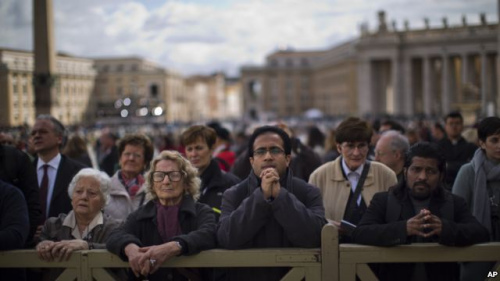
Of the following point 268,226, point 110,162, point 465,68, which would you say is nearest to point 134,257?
point 268,226

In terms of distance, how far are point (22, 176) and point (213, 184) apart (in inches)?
78.5

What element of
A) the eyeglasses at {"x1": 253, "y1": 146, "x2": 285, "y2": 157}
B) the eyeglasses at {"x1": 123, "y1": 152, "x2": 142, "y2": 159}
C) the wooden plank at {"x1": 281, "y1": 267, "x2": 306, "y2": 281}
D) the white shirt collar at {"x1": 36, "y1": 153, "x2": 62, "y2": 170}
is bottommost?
the wooden plank at {"x1": 281, "y1": 267, "x2": 306, "y2": 281}

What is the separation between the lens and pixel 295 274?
14.6 ft

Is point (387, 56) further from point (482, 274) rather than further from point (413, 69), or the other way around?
point (482, 274)

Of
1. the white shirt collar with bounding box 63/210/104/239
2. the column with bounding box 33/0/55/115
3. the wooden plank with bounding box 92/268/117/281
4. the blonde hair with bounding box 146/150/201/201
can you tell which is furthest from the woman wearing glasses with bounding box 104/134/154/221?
the column with bounding box 33/0/55/115

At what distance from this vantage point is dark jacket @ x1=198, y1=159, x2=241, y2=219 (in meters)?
6.74

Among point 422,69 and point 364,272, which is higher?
point 422,69

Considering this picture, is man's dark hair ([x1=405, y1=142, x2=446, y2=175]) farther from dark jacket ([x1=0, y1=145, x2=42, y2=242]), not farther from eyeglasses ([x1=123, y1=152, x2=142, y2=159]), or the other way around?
eyeglasses ([x1=123, y1=152, x2=142, y2=159])

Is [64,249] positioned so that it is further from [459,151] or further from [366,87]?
[366,87]

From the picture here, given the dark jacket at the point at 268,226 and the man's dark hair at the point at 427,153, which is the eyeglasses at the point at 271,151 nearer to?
the dark jacket at the point at 268,226

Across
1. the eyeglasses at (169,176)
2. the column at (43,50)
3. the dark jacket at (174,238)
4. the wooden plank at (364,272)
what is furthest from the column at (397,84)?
the wooden plank at (364,272)

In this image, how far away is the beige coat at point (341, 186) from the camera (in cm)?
601

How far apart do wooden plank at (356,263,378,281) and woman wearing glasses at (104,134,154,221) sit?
2822 mm

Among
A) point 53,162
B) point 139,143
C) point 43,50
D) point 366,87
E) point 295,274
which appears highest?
point 366,87
